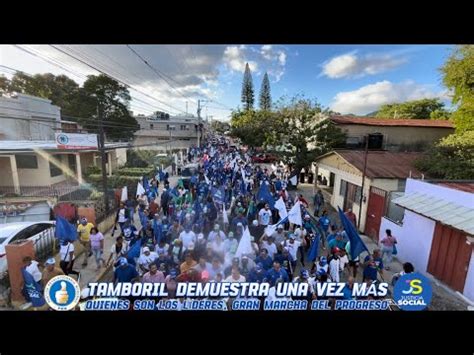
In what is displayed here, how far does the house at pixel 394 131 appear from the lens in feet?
46.4

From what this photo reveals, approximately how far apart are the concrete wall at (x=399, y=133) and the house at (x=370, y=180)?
3201mm

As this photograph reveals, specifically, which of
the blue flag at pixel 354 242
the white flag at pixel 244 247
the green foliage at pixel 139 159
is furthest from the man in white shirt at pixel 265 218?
the green foliage at pixel 139 159

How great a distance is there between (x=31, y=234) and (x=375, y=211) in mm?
10350

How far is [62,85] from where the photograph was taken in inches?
1069

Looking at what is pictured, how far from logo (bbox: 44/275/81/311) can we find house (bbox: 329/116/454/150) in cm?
1364

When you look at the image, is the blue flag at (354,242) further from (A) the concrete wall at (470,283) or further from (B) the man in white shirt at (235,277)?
(B) the man in white shirt at (235,277)

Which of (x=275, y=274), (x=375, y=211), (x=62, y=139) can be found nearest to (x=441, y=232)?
(x=375, y=211)

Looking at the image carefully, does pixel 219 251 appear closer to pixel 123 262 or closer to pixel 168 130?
pixel 123 262

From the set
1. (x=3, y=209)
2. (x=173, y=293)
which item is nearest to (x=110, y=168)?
(x=3, y=209)

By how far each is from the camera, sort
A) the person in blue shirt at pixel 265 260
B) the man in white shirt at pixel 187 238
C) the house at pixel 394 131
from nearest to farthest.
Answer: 1. the person in blue shirt at pixel 265 260
2. the man in white shirt at pixel 187 238
3. the house at pixel 394 131

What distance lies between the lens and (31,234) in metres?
6.27

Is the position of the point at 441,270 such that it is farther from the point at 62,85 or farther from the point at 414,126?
the point at 62,85

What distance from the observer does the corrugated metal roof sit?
5.13 meters
